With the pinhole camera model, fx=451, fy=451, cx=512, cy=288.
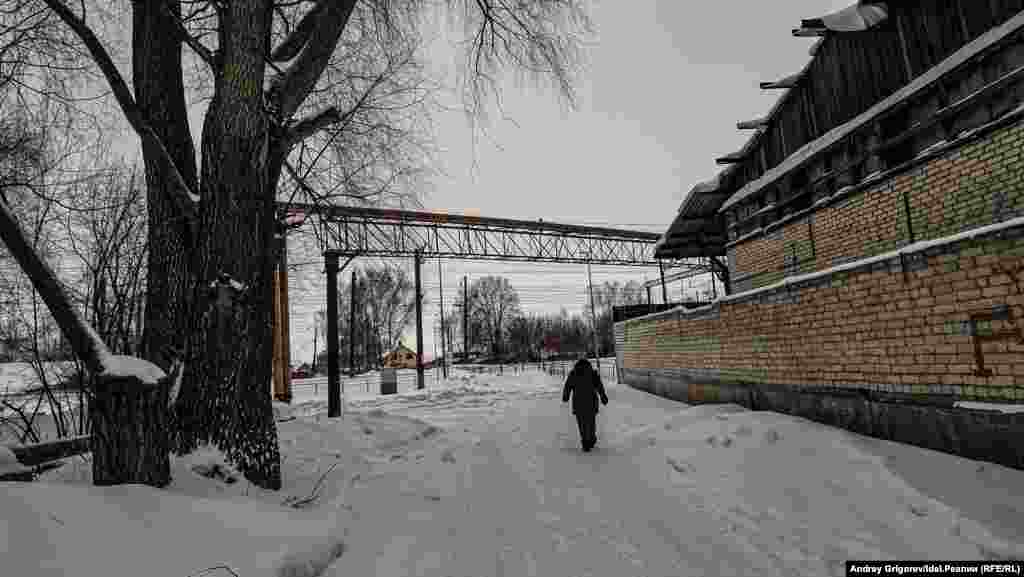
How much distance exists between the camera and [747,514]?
3.62 meters

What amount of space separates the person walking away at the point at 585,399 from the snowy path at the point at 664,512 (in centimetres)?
43

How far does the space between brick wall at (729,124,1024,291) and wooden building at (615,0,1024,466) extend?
0.02 metres

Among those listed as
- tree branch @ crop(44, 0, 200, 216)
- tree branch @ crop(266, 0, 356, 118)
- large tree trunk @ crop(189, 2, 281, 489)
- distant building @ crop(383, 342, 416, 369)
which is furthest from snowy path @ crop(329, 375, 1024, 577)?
distant building @ crop(383, 342, 416, 369)

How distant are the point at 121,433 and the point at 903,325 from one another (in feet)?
21.7

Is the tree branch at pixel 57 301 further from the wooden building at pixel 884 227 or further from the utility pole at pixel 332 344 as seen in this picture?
the utility pole at pixel 332 344

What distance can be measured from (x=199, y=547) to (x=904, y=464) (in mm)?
5243

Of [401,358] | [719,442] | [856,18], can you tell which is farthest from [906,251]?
[401,358]

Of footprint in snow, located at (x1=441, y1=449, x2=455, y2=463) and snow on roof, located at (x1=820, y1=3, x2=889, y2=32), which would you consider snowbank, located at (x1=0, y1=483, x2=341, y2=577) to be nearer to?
footprint in snow, located at (x1=441, y1=449, x2=455, y2=463)

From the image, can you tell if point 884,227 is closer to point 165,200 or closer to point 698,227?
point 698,227

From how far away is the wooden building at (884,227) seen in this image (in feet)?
12.7

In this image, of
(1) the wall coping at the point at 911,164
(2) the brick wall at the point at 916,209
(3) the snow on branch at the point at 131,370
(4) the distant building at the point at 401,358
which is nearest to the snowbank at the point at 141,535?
(3) the snow on branch at the point at 131,370

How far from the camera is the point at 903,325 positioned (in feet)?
14.5

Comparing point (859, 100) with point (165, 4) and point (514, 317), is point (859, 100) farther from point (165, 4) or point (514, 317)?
point (514, 317)

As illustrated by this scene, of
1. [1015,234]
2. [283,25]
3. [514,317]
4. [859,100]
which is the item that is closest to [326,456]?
[283,25]
